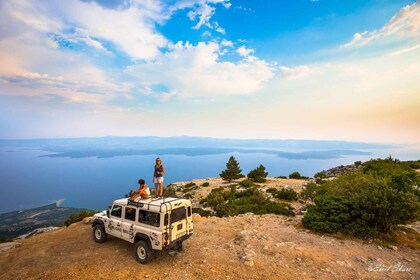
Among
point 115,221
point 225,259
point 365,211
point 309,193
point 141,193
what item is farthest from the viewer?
point 309,193

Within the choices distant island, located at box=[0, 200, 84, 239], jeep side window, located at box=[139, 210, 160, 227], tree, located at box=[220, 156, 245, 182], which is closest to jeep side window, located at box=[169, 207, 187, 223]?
jeep side window, located at box=[139, 210, 160, 227]

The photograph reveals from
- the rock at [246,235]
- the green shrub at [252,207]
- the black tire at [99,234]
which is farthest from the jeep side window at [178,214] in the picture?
the green shrub at [252,207]

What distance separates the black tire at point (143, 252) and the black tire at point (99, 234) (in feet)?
9.73

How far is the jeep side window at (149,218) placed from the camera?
8055 millimetres

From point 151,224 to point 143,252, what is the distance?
1.35 m

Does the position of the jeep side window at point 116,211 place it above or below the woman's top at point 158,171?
below

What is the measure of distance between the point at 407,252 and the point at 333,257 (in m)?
3.55

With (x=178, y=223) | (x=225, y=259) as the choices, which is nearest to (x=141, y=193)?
(x=178, y=223)

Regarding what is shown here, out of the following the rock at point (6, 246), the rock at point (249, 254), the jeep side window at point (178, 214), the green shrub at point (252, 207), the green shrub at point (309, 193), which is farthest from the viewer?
the green shrub at point (309, 193)

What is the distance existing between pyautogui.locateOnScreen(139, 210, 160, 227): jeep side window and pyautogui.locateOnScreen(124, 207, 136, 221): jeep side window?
0.50m

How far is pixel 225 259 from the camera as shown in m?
8.79

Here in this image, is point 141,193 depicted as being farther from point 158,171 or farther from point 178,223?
point 158,171

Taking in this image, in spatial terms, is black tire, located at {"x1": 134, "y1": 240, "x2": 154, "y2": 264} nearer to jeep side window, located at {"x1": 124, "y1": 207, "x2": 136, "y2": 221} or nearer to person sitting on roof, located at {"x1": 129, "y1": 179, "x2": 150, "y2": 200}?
jeep side window, located at {"x1": 124, "y1": 207, "x2": 136, "y2": 221}

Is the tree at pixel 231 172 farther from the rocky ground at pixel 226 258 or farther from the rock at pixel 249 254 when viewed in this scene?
the rock at pixel 249 254
